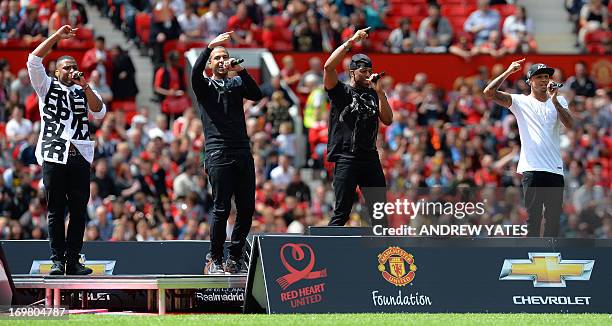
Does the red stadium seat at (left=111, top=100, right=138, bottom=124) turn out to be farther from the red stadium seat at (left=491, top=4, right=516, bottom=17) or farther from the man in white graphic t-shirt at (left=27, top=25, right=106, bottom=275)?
the man in white graphic t-shirt at (left=27, top=25, right=106, bottom=275)

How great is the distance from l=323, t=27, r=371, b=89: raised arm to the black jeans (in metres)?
2.10

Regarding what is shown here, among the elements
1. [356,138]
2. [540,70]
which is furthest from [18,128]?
[540,70]

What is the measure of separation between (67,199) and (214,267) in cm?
154

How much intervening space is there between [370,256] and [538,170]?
1.91m

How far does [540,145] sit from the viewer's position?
13820mm

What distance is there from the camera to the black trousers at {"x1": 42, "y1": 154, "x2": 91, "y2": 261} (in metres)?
13.4

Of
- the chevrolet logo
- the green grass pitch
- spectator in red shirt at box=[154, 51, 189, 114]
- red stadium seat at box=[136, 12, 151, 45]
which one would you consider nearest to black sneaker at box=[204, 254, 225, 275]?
the green grass pitch

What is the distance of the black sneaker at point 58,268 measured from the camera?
1350cm

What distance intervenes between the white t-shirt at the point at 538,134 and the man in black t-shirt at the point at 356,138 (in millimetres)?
1318

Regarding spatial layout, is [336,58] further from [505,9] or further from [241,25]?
[505,9]

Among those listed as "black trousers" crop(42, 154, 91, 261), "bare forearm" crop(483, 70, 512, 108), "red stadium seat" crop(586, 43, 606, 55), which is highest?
"red stadium seat" crop(586, 43, 606, 55)

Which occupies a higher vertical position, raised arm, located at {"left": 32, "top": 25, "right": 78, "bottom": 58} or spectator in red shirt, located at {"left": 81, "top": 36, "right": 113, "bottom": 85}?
raised arm, located at {"left": 32, "top": 25, "right": 78, "bottom": 58}

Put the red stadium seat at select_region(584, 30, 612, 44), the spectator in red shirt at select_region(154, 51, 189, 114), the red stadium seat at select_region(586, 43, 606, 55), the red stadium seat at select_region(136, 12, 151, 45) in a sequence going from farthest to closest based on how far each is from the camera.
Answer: the red stadium seat at select_region(584, 30, 612, 44) → the red stadium seat at select_region(586, 43, 606, 55) → the red stadium seat at select_region(136, 12, 151, 45) → the spectator in red shirt at select_region(154, 51, 189, 114)

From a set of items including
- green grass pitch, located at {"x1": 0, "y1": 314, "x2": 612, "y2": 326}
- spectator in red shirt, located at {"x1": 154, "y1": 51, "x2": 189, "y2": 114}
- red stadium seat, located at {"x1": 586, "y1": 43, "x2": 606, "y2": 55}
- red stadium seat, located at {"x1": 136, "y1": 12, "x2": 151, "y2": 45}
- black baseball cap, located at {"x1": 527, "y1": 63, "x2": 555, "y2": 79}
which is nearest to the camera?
green grass pitch, located at {"x1": 0, "y1": 314, "x2": 612, "y2": 326}
